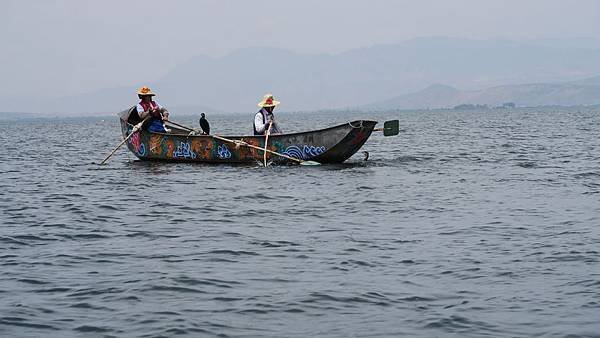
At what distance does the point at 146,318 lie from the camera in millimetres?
8602

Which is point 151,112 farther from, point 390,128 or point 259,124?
point 390,128

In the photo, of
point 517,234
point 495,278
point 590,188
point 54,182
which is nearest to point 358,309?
point 495,278

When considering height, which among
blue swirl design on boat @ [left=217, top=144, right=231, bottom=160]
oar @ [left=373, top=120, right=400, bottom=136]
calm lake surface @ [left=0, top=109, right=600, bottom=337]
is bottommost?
calm lake surface @ [left=0, top=109, right=600, bottom=337]

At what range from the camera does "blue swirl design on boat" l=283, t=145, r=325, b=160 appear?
78.8 ft

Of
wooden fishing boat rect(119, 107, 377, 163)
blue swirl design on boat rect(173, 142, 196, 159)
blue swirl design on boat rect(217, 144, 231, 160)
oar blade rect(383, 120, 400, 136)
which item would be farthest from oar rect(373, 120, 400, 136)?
blue swirl design on boat rect(173, 142, 196, 159)

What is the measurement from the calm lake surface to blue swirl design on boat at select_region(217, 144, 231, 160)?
403cm

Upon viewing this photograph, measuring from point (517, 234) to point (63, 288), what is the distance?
687cm

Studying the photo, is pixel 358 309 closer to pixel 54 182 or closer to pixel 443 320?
pixel 443 320

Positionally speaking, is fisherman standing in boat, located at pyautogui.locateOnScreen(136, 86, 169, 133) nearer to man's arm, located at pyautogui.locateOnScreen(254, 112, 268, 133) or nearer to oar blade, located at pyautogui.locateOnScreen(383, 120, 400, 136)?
man's arm, located at pyautogui.locateOnScreen(254, 112, 268, 133)

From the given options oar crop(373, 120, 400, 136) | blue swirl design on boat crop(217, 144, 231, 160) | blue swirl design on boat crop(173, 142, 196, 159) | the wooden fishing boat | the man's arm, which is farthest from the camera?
blue swirl design on boat crop(173, 142, 196, 159)

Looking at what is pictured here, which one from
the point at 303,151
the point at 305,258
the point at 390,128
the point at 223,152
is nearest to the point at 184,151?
the point at 223,152

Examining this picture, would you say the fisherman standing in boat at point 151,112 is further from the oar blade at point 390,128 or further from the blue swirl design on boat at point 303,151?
the oar blade at point 390,128

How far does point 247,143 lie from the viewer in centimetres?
2447

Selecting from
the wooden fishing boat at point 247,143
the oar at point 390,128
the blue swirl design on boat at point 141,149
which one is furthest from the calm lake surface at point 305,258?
the blue swirl design on boat at point 141,149
